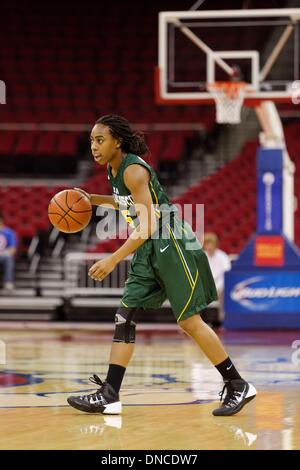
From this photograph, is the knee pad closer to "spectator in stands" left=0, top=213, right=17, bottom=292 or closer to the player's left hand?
the player's left hand

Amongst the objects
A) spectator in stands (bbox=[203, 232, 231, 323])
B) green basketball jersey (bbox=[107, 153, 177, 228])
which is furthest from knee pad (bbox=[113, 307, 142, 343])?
spectator in stands (bbox=[203, 232, 231, 323])

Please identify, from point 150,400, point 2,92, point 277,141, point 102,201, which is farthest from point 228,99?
point 2,92

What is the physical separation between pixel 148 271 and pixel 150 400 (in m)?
0.94

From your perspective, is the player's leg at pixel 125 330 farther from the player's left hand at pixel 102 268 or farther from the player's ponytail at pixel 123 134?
the player's ponytail at pixel 123 134

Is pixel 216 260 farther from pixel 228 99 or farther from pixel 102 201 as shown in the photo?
pixel 102 201

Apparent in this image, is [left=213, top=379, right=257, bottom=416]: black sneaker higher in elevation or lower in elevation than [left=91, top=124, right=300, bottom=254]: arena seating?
lower

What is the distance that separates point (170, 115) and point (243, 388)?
576 inches

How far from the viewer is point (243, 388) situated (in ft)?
18.0

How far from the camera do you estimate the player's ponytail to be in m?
5.60

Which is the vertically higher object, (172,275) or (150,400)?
(172,275)

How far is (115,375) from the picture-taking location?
544 centimetres

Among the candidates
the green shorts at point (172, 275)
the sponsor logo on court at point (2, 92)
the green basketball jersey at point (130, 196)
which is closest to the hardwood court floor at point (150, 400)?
the green shorts at point (172, 275)

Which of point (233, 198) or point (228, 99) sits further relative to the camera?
point (233, 198)

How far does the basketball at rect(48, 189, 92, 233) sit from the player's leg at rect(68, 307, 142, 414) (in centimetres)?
59
